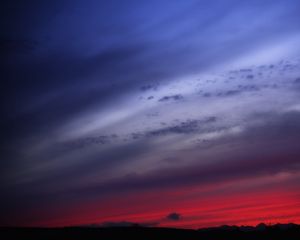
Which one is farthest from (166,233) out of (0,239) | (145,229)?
(0,239)

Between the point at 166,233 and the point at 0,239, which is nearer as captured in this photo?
the point at 0,239

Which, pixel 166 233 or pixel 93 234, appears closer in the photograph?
pixel 93 234

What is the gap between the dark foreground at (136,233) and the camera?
34875 mm

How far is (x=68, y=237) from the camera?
34.4 meters

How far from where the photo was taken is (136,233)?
3838 cm

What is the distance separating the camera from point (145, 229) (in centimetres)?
4047

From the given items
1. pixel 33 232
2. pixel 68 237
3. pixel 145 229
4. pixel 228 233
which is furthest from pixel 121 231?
pixel 228 233

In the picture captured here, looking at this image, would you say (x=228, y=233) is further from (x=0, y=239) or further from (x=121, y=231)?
(x=0, y=239)

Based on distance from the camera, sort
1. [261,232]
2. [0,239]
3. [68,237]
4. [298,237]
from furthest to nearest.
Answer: [261,232] < [298,237] < [68,237] < [0,239]

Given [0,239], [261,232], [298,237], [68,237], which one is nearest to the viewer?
[0,239]

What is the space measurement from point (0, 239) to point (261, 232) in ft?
88.5

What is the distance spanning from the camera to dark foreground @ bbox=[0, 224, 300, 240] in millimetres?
34875

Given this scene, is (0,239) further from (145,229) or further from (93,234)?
(145,229)

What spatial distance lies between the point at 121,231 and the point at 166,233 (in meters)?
5.06
